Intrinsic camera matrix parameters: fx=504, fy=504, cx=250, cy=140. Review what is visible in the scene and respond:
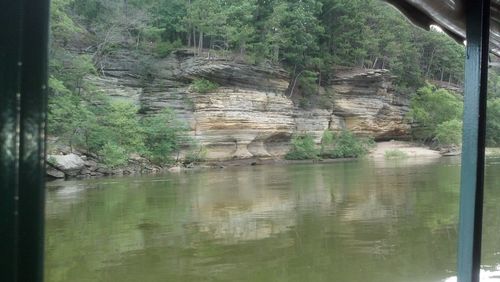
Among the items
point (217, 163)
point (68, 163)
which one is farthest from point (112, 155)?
point (217, 163)

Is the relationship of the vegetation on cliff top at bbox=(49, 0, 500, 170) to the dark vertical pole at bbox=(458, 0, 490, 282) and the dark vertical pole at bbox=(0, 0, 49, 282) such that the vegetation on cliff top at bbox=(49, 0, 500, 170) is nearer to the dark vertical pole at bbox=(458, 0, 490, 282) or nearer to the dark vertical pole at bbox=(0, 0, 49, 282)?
the dark vertical pole at bbox=(458, 0, 490, 282)

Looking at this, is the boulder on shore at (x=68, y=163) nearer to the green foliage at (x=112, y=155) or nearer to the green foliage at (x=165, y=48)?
the green foliage at (x=112, y=155)

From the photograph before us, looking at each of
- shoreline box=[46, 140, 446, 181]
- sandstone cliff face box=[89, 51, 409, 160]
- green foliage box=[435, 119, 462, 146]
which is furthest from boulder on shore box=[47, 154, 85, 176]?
green foliage box=[435, 119, 462, 146]

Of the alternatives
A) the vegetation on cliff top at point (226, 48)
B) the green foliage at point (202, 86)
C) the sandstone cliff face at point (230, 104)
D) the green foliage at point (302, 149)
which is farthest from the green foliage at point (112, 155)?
the green foliage at point (302, 149)

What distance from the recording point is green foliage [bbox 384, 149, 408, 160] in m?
22.8

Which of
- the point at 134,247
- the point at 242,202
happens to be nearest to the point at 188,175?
the point at 242,202

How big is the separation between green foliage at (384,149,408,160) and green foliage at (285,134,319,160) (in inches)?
139

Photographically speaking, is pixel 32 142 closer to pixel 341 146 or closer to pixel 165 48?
pixel 165 48

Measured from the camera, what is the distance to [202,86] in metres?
20.0

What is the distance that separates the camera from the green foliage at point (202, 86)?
19.9 m

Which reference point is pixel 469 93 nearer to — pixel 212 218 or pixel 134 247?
pixel 134 247

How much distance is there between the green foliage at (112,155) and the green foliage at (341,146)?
29.9 feet

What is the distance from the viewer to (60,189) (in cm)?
1242

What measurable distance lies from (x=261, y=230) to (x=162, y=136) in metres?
11.2
